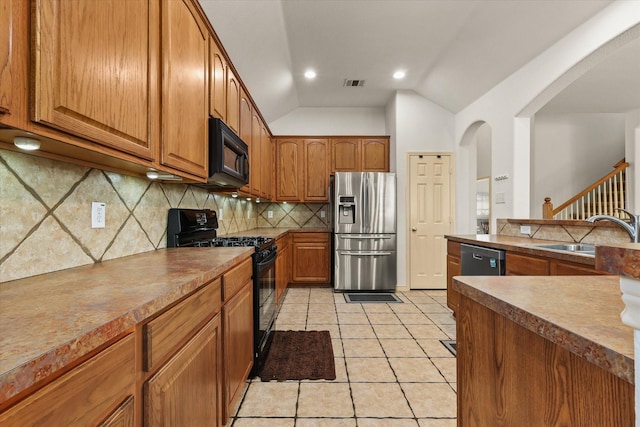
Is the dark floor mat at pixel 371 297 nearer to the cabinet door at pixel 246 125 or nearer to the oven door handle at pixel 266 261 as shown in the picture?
the oven door handle at pixel 266 261

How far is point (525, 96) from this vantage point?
285 cm

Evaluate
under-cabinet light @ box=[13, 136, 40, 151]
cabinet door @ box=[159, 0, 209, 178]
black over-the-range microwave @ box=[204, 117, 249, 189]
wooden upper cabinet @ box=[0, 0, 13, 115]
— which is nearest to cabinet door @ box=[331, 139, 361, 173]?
black over-the-range microwave @ box=[204, 117, 249, 189]

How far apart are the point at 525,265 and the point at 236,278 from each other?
1.91m

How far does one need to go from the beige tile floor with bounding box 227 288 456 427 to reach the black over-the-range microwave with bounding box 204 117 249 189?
4.52 ft

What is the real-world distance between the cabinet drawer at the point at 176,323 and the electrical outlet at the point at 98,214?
2.03ft

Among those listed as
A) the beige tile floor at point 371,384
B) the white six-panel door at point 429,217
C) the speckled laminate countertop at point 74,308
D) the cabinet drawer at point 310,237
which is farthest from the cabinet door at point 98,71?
the white six-panel door at point 429,217

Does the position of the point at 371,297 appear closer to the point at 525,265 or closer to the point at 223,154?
the point at 525,265

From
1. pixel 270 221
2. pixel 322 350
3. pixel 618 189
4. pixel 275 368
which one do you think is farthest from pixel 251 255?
pixel 618 189

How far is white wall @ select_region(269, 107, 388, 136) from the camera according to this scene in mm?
4891

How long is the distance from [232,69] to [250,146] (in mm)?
857

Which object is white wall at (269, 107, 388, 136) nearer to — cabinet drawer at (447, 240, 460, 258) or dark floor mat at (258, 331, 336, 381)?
cabinet drawer at (447, 240, 460, 258)

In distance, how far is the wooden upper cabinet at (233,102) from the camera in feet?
7.80

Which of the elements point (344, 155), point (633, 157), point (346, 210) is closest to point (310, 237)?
point (346, 210)

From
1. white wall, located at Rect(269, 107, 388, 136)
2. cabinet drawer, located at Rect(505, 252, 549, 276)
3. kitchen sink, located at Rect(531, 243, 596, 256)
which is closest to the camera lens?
cabinet drawer, located at Rect(505, 252, 549, 276)
